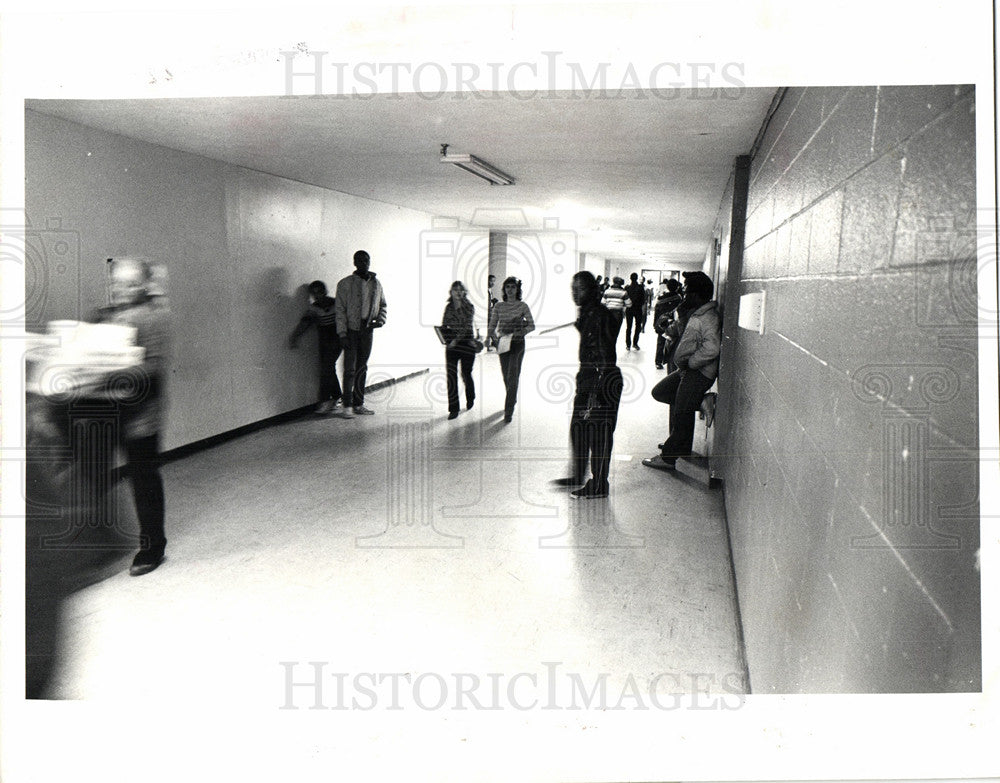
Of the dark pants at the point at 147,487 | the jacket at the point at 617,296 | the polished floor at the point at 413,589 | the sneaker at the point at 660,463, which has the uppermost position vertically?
the jacket at the point at 617,296

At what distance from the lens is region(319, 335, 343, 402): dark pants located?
725 cm

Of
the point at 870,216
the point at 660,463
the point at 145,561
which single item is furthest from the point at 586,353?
the point at 870,216

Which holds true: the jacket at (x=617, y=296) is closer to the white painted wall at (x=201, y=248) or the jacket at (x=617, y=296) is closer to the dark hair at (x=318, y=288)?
the white painted wall at (x=201, y=248)

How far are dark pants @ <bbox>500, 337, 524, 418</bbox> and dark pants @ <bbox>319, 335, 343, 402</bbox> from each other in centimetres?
176

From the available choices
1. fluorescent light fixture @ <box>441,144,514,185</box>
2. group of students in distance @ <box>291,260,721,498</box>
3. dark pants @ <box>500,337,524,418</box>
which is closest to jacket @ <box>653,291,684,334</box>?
group of students in distance @ <box>291,260,721,498</box>

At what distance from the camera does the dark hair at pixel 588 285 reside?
4.25 m

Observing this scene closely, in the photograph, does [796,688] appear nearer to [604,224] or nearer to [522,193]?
[522,193]

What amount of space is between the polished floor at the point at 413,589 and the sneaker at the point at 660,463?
0.14 metres

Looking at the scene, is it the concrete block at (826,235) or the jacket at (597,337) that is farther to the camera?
the jacket at (597,337)

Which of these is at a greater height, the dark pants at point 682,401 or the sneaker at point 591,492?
the dark pants at point 682,401

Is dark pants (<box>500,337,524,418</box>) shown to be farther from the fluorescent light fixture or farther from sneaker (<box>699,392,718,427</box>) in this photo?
sneaker (<box>699,392,718,427</box>)

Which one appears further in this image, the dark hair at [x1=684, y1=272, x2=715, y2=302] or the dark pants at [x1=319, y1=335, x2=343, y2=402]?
the dark pants at [x1=319, y1=335, x2=343, y2=402]

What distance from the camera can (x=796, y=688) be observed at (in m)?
1.60

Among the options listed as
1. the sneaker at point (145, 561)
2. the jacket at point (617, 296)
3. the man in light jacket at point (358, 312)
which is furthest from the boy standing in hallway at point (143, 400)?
the jacket at point (617, 296)
